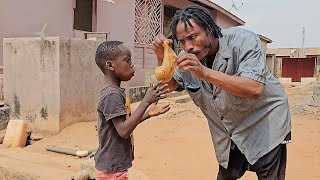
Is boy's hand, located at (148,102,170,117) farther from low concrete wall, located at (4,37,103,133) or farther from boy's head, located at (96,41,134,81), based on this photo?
low concrete wall, located at (4,37,103,133)

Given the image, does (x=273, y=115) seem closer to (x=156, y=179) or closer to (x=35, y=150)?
(x=156, y=179)

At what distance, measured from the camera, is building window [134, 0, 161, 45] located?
11973mm

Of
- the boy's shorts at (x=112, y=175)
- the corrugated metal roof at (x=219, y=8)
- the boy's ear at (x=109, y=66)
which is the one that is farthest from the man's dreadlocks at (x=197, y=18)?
the corrugated metal roof at (x=219, y=8)

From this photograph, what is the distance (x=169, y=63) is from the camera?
1937 mm

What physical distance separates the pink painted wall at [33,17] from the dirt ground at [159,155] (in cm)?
228

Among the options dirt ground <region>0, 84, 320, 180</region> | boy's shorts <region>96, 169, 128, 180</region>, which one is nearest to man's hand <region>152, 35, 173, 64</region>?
boy's shorts <region>96, 169, 128, 180</region>

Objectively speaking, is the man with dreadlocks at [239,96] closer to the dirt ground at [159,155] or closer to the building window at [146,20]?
the dirt ground at [159,155]

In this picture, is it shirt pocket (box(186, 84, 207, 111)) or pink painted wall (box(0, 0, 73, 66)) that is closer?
shirt pocket (box(186, 84, 207, 111))

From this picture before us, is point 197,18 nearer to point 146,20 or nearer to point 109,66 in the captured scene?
point 109,66

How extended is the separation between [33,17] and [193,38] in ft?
21.8

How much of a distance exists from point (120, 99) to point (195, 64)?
2.57 feet

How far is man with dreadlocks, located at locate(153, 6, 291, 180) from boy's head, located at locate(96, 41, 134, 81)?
0.32 metres

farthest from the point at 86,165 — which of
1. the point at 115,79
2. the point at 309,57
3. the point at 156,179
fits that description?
the point at 309,57

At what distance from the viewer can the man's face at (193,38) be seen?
1.78 meters
